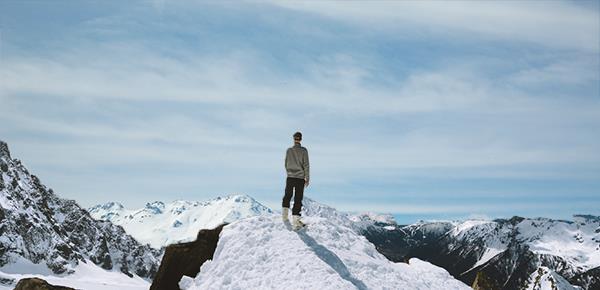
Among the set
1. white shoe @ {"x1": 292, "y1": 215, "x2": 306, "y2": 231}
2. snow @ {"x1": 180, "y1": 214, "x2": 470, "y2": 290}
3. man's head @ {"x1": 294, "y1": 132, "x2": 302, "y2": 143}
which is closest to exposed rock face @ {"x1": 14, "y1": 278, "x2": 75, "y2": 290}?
snow @ {"x1": 180, "y1": 214, "x2": 470, "y2": 290}

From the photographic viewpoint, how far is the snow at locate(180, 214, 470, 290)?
22344mm

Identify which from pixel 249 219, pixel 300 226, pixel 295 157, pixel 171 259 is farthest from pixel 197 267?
pixel 295 157

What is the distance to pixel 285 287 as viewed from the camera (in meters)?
21.4

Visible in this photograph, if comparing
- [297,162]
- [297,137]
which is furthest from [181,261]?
[297,137]

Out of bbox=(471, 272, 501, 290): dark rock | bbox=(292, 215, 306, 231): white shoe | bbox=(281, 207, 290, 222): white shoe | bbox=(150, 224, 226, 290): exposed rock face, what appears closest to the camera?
bbox=(150, 224, 226, 290): exposed rock face

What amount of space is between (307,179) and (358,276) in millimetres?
5572

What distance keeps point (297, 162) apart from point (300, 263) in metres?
5.47

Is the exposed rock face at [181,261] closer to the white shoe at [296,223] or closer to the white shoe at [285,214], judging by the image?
the white shoe at [285,214]

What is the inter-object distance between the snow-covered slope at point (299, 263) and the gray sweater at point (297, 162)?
2.77 m

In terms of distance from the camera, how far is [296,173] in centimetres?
2680

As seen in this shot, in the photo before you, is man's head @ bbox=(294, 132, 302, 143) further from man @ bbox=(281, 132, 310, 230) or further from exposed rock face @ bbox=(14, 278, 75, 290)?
exposed rock face @ bbox=(14, 278, 75, 290)

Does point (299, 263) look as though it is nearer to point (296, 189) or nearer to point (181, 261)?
point (296, 189)

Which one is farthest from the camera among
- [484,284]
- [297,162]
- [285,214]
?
[484,284]

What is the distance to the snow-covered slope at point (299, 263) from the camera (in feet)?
73.2
